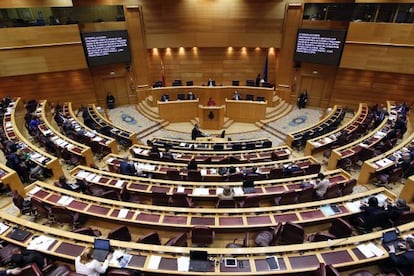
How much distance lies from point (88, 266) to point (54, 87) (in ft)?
47.3

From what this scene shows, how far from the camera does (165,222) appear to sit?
245 inches

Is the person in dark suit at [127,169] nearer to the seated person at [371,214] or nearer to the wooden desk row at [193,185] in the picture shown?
the wooden desk row at [193,185]

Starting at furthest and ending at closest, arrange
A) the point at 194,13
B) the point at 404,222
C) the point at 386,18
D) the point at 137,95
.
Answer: the point at 137,95 → the point at 194,13 → the point at 386,18 → the point at 404,222

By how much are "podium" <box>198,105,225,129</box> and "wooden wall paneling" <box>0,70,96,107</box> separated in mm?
7338

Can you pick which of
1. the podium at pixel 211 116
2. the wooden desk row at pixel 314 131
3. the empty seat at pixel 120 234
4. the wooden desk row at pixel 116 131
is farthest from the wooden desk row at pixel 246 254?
the podium at pixel 211 116

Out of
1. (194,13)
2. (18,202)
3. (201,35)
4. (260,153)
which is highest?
(194,13)

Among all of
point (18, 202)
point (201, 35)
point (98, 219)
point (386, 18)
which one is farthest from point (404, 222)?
point (201, 35)

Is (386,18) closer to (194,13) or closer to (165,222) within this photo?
(194,13)

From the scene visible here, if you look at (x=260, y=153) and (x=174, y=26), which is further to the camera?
(x=174, y=26)

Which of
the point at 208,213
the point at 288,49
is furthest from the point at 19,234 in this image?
the point at 288,49

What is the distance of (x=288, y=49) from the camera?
16.8 meters

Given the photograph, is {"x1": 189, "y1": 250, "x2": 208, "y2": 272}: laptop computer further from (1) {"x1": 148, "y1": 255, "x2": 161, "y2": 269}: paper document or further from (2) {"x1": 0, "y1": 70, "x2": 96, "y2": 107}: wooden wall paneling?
(2) {"x1": 0, "y1": 70, "x2": 96, "y2": 107}: wooden wall paneling

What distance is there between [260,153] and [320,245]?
5.56 m

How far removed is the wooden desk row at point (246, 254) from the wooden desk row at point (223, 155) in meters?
4.75
